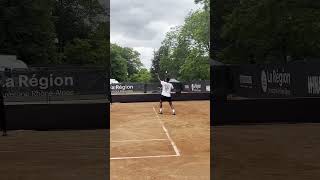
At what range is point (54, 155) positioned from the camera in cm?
1082

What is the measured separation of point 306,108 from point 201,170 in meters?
10.3

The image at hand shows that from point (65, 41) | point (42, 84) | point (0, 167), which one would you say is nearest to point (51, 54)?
point (65, 41)

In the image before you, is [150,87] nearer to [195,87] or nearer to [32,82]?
[195,87]

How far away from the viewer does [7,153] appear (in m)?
11.2

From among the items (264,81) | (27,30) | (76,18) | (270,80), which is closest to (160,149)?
(270,80)

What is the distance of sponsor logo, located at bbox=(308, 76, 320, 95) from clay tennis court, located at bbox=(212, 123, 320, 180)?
183 centimetres

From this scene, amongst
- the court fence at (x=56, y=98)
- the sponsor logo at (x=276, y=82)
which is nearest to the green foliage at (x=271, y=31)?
the sponsor logo at (x=276, y=82)

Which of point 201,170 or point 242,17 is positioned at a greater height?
point 242,17

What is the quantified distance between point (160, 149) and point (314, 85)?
903 centimetres

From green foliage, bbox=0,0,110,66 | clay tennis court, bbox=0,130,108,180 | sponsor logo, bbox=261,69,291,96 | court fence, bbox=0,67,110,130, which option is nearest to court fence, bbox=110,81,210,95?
green foliage, bbox=0,0,110,66

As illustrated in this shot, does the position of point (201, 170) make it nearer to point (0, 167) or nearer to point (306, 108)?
point (0, 167)

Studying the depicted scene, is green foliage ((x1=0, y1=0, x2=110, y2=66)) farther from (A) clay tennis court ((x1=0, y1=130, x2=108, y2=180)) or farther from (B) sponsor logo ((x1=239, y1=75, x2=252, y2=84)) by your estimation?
(A) clay tennis court ((x1=0, y1=130, x2=108, y2=180))

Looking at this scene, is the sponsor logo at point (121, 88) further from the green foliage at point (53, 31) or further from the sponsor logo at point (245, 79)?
the sponsor logo at point (245, 79)

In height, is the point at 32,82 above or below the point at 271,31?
below
